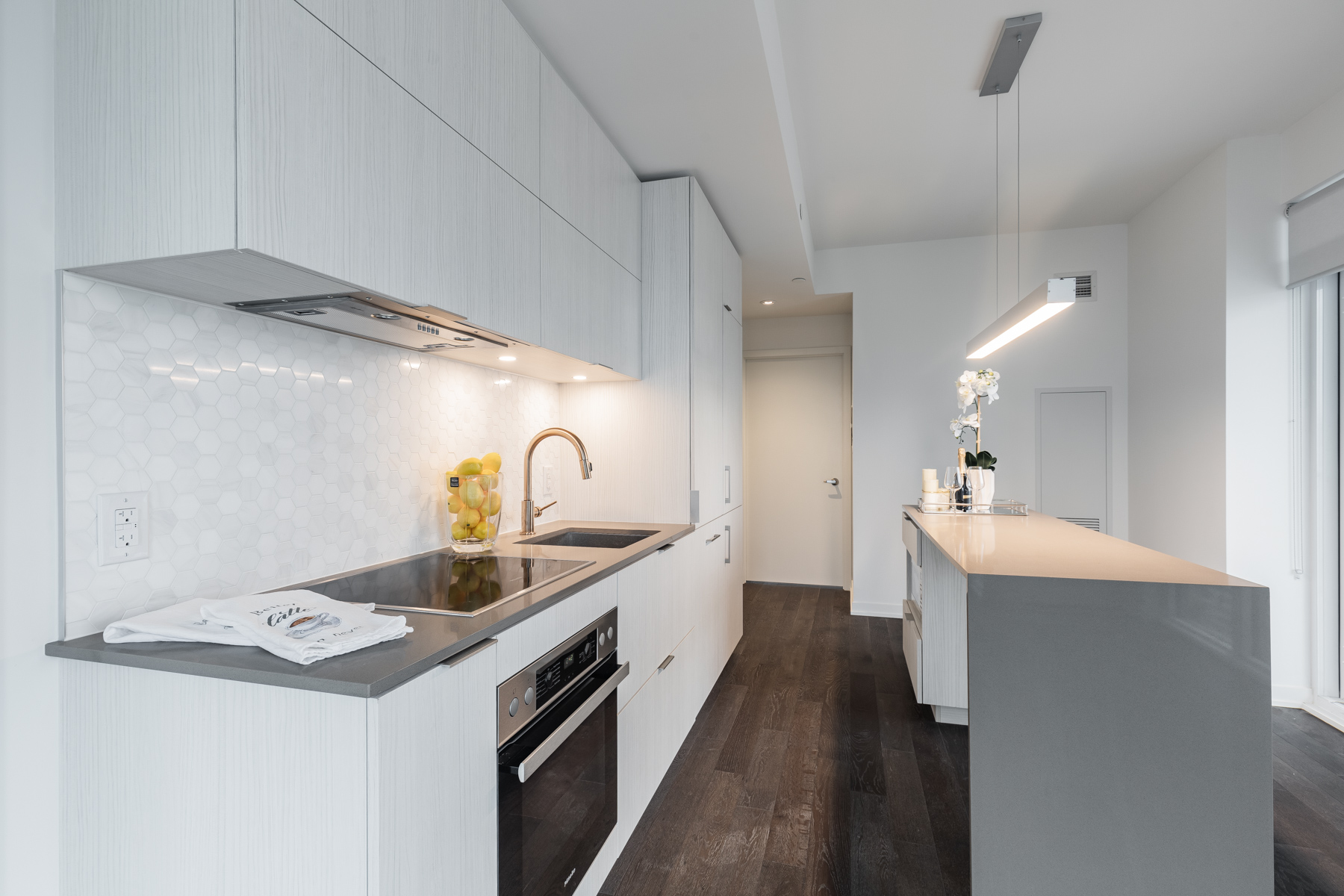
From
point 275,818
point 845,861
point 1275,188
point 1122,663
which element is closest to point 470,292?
point 275,818

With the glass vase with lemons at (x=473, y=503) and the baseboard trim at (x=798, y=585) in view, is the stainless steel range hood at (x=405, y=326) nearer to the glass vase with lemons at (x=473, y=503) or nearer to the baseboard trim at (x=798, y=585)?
the glass vase with lemons at (x=473, y=503)

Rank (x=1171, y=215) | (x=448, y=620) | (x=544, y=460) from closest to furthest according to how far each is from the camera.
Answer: (x=448, y=620) → (x=544, y=460) → (x=1171, y=215)

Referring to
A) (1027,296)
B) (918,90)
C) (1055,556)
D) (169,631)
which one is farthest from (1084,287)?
(169,631)

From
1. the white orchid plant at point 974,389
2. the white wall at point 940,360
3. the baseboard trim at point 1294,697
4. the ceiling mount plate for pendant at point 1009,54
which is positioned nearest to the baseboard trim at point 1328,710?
the baseboard trim at point 1294,697

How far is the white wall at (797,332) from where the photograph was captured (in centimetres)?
545

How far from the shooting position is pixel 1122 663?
4.74 feet

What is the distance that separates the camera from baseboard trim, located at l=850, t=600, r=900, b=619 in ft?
15.3

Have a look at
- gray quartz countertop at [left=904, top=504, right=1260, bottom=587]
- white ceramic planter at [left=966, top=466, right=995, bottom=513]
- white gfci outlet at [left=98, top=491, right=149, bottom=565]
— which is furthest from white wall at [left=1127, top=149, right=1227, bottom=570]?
white gfci outlet at [left=98, top=491, right=149, bottom=565]

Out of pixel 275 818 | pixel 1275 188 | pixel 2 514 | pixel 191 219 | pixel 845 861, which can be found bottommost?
pixel 845 861

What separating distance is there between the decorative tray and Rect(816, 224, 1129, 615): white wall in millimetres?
1309

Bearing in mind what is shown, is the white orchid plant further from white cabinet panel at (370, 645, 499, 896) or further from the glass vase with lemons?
white cabinet panel at (370, 645, 499, 896)

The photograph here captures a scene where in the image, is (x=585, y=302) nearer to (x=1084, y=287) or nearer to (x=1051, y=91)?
(x=1084, y=287)

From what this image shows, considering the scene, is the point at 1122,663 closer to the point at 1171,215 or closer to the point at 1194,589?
the point at 1194,589

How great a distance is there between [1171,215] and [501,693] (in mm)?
4528
